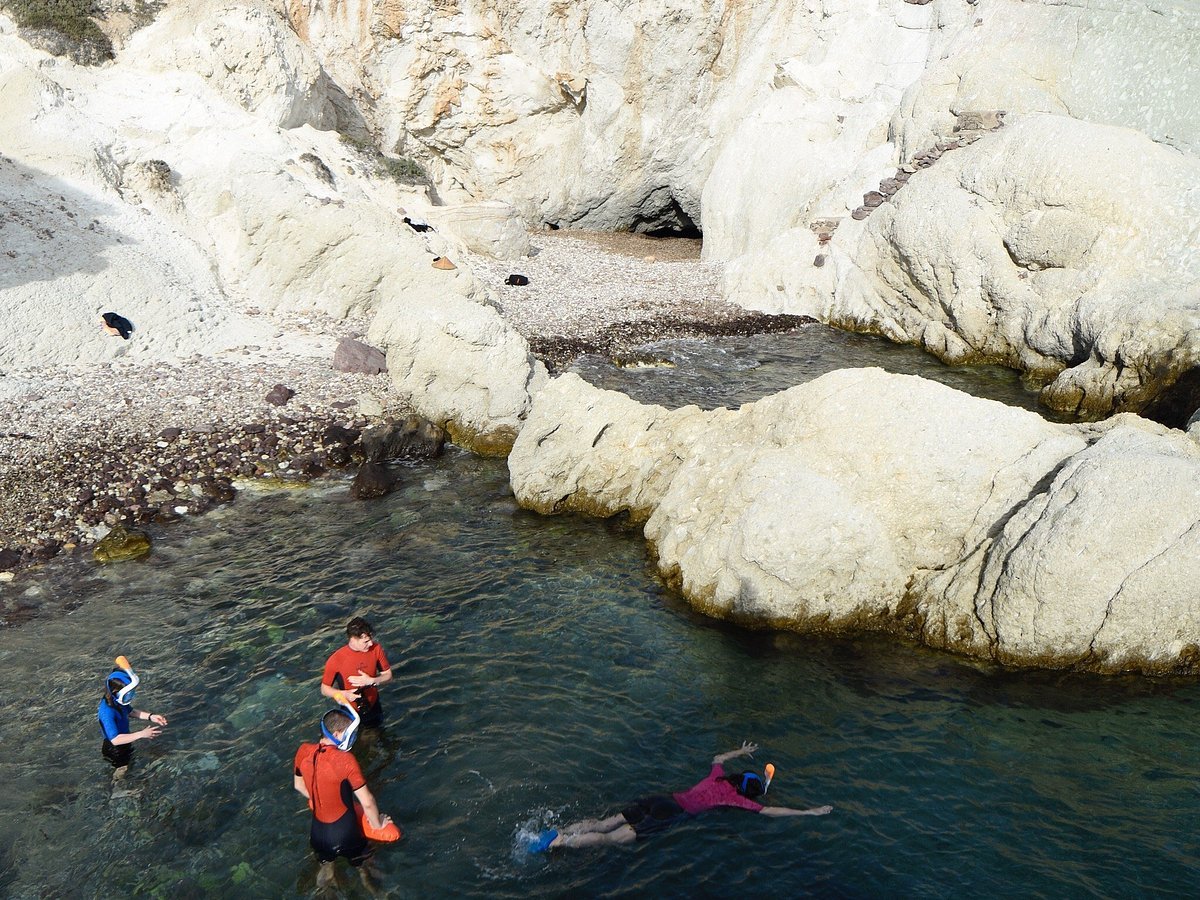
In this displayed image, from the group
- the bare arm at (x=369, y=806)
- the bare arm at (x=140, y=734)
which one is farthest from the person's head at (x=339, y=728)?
the bare arm at (x=140, y=734)

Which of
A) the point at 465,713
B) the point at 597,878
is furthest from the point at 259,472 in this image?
the point at 597,878

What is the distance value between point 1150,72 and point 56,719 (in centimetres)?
3584

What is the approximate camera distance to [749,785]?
10414 mm

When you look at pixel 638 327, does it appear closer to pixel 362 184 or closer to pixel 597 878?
pixel 362 184

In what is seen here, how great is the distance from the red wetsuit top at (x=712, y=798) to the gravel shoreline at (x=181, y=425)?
499 inches

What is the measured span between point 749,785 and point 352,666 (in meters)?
5.28

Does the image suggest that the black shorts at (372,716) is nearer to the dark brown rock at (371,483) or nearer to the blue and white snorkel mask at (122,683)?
the blue and white snorkel mask at (122,683)

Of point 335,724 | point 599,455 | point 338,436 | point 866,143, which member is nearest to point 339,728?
point 335,724

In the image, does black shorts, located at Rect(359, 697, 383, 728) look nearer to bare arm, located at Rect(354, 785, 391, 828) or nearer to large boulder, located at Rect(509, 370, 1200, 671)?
bare arm, located at Rect(354, 785, 391, 828)

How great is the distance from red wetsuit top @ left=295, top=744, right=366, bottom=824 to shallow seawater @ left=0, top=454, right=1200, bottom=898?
85cm

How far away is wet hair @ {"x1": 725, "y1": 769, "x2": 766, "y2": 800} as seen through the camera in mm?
10398

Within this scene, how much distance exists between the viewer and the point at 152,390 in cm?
2255

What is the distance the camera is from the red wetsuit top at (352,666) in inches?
449

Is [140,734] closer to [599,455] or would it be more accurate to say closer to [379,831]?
[379,831]
